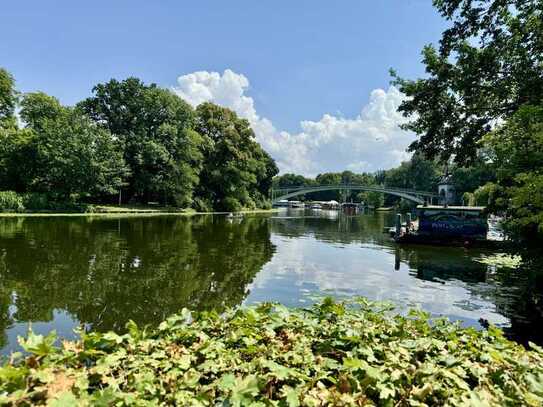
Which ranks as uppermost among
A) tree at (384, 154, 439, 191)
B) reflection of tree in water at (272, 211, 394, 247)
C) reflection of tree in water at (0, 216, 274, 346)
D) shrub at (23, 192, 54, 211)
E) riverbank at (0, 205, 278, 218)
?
tree at (384, 154, 439, 191)

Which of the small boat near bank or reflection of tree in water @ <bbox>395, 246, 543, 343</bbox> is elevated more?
the small boat near bank

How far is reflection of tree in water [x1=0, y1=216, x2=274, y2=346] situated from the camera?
7.72 m

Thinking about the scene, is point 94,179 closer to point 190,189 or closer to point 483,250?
point 190,189

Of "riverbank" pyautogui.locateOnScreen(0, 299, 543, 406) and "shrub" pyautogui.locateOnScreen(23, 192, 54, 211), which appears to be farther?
"shrub" pyautogui.locateOnScreen(23, 192, 54, 211)

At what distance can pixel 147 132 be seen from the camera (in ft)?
157

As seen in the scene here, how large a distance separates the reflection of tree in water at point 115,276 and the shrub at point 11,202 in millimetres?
15928

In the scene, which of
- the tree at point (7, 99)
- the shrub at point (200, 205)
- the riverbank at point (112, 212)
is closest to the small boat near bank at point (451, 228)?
the riverbank at point (112, 212)

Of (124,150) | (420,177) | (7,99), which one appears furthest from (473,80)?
(420,177)

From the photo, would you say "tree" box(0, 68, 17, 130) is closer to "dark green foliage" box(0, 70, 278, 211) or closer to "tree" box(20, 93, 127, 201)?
"dark green foliage" box(0, 70, 278, 211)

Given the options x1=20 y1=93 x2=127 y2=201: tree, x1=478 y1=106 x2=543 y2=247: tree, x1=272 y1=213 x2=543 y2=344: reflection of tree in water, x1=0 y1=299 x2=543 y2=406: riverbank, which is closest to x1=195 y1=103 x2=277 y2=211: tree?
x1=20 y1=93 x2=127 y2=201: tree

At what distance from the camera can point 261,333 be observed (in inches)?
141

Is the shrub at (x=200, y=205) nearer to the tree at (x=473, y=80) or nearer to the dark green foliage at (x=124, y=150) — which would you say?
the dark green foliage at (x=124, y=150)

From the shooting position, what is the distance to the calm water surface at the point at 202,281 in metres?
7.73

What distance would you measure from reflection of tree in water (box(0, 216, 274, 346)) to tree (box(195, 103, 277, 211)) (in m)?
37.9
